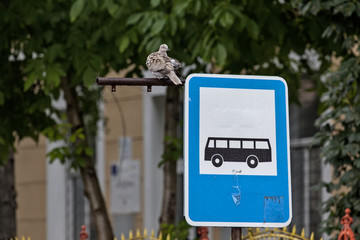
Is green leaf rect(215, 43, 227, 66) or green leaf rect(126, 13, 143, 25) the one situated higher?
green leaf rect(126, 13, 143, 25)

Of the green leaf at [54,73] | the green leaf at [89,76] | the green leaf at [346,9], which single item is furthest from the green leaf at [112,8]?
the green leaf at [346,9]

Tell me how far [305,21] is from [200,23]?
118 centimetres

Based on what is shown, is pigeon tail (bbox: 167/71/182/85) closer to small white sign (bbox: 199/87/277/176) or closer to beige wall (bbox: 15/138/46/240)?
small white sign (bbox: 199/87/277/176)

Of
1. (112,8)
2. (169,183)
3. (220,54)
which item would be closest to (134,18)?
(112,8)

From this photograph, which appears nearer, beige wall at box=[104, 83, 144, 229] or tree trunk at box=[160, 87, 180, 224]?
tree trunk at box=[160, 87, 180, 224]

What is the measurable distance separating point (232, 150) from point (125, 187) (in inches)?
444

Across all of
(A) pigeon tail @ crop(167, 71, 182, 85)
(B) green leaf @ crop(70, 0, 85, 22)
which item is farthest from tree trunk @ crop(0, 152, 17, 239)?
(A) pigeon tail @ crop(167, 71, 182, 85)

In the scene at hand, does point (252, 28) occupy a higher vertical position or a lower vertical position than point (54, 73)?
higher

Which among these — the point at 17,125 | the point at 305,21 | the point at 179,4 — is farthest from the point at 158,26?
the point at 17,125

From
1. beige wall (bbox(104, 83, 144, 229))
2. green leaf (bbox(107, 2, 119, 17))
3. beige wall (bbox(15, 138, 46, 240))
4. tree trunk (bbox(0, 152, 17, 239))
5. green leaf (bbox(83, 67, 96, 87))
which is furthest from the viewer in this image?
beige wall (bbox(15, 138, 46, 240))

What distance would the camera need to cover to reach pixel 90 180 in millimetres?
12695

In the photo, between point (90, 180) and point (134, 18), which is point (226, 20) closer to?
point (134, 18)

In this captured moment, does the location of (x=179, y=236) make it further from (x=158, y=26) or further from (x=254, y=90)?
(x=254, y=90)

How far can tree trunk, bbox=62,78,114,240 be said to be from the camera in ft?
41.2
